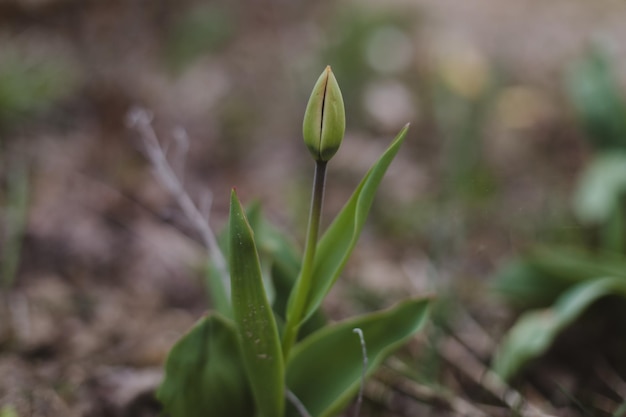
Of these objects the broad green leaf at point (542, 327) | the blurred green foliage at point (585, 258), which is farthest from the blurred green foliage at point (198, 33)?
the broad green leaf at point (542, 327)

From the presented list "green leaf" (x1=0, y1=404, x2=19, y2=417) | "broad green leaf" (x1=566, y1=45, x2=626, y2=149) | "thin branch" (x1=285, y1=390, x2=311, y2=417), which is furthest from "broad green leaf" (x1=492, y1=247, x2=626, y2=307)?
"green leaf" (x1=0, y1=404, x2=19, y2=417)

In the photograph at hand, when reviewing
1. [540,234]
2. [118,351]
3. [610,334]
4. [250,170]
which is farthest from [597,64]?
[118,351]

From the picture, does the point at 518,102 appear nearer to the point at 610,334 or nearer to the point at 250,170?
the point at 250,170

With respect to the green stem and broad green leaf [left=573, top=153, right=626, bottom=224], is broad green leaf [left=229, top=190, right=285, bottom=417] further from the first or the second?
broad green leaf [left=573, top=153, right=626, bottom=224]

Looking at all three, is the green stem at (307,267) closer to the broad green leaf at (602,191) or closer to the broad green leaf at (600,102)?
the broad green leaf at (602,191)

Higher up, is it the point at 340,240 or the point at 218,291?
the point at 340,240

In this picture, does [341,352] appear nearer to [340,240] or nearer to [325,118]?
[340,240]

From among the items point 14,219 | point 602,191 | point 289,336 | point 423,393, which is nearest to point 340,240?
point 289,336
